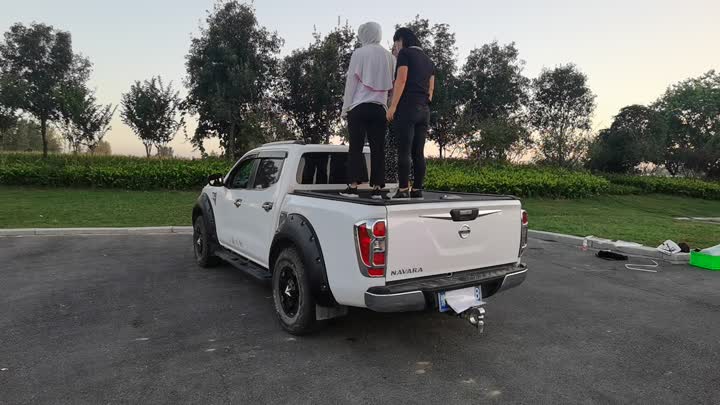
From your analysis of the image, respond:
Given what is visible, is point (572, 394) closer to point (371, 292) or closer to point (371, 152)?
point (371, 292)

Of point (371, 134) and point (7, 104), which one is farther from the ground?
point (7, 104)

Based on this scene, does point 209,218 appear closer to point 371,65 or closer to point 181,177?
point 371,65

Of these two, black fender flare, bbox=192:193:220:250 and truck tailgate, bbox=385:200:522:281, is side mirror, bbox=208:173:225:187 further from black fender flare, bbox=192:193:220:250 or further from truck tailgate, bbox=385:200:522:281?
truck tailgate, bbox=385:200:522:281

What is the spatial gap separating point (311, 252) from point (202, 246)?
3.45 meters

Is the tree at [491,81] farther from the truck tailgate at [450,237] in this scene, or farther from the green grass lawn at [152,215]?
the truck tailgate at [450,237]

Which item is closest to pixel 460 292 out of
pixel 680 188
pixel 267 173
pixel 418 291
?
pixel 418 291

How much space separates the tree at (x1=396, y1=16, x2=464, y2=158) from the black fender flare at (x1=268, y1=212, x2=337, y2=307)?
97.2ft

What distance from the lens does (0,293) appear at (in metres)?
5.11

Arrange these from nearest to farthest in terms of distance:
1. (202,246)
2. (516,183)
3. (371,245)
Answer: (371,245), (202,246), (516,183)

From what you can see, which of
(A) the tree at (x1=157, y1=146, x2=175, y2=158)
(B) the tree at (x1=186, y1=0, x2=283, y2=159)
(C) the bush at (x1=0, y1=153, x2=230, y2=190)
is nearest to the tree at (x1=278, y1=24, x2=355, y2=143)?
(B) the tree at (x1=186, y1=0, x2=283, y2=159)

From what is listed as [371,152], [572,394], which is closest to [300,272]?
[371,152]

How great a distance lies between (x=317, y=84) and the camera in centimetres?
2955

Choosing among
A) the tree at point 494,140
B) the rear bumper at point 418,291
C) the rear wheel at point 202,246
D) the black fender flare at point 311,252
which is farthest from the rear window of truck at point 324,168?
the tree at point 494,140

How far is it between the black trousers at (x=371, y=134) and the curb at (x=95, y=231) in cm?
613
